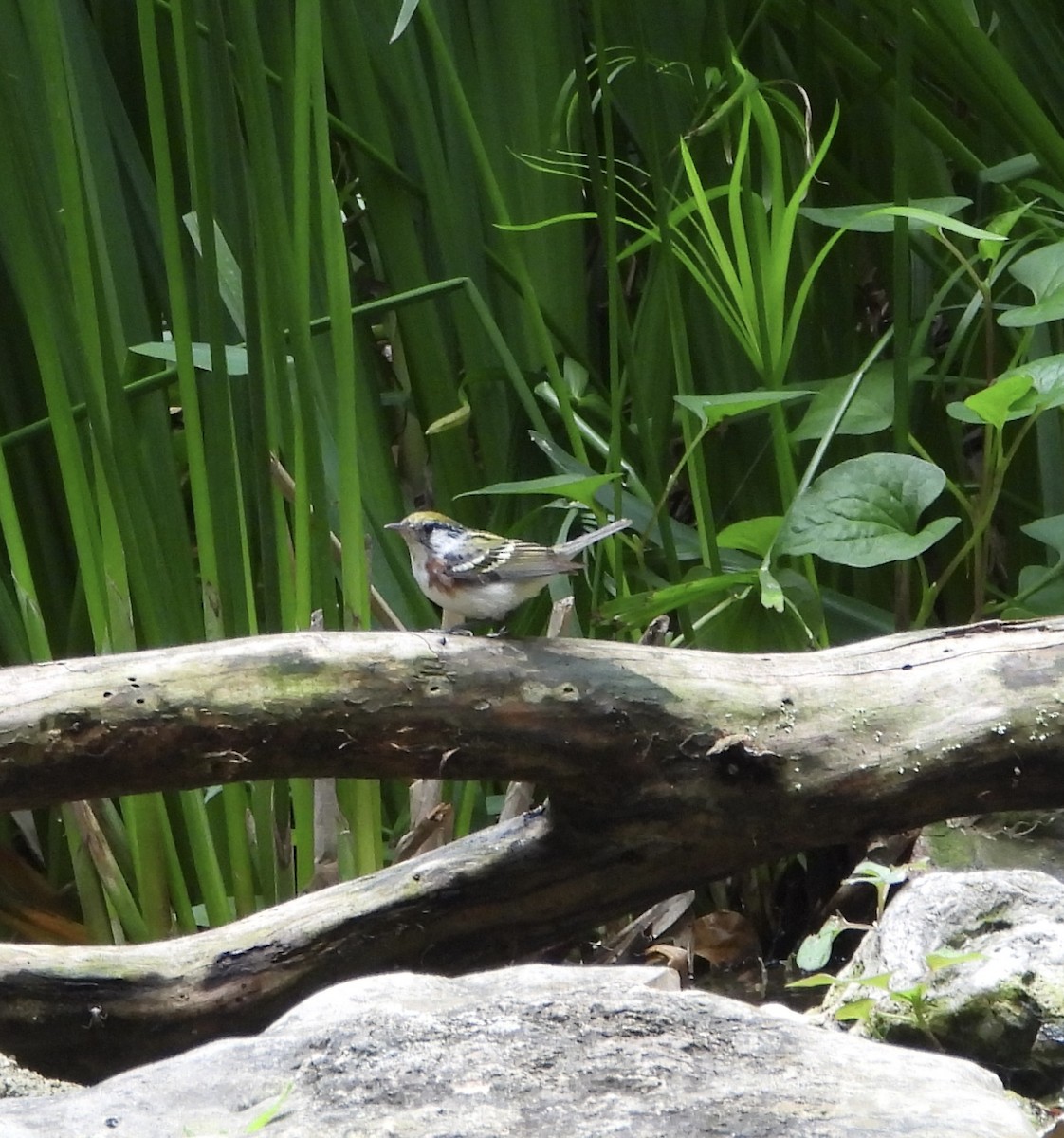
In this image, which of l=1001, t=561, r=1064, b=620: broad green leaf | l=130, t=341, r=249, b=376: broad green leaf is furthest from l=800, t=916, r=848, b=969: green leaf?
l=130, t=341, r=249, b=376: broad green leaf

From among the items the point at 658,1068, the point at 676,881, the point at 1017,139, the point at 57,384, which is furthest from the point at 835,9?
the point at 658,1068

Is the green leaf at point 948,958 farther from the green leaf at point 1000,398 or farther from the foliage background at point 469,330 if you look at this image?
the green leaf at point 1000,398

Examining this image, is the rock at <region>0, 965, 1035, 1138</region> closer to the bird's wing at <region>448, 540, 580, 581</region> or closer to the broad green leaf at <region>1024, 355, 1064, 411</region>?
the bird's wing at <region>448, 540, 580, 581</region>

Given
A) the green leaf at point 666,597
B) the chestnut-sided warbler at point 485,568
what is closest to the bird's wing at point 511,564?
the chestnut-sided warbler at point 485,568

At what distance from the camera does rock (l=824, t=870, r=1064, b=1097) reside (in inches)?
54.9

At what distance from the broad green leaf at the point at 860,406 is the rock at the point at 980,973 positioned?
82 cm

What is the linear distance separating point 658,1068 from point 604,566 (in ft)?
4.43

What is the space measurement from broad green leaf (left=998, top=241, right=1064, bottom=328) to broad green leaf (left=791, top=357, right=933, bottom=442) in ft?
0.86

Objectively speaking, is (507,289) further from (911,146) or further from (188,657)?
(188,657)

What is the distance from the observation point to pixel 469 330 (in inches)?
103

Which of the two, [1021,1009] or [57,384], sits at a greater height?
[57,384]

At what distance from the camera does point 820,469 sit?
2.77 metres

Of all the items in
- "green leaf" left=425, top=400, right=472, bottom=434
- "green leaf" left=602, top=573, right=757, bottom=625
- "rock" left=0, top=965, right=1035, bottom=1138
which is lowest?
"rock" left=0, top=965, right=1035, bottom=1138

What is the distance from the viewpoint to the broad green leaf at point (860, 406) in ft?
7.38
